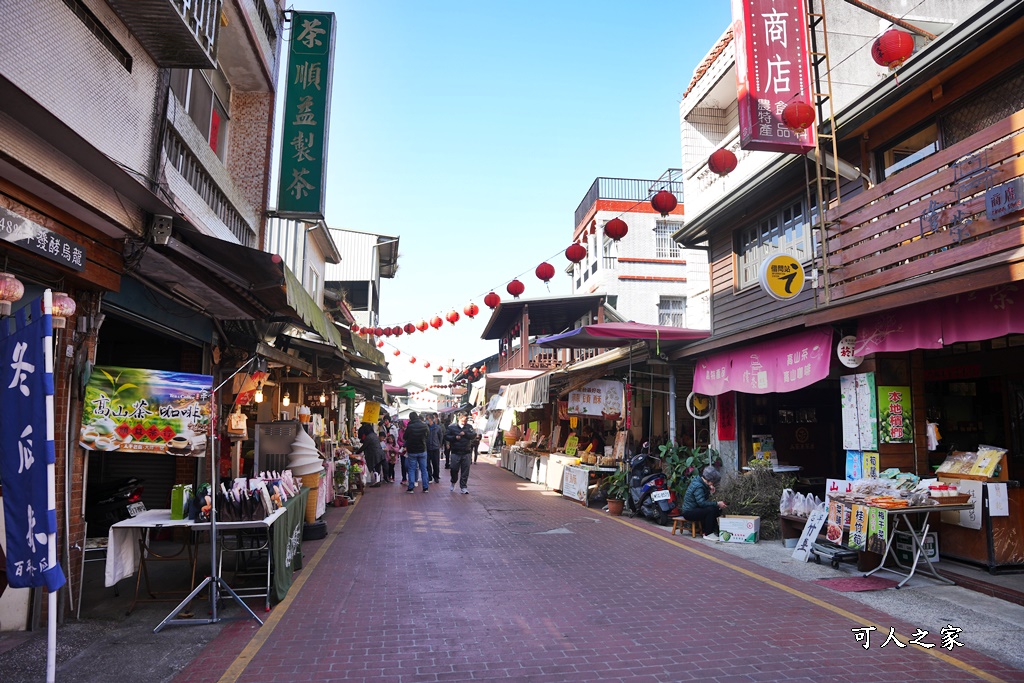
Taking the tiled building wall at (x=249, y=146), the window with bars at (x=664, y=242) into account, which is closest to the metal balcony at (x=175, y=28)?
the tiled building wall at (x=249, y=146)

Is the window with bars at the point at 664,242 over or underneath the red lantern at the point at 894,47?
over

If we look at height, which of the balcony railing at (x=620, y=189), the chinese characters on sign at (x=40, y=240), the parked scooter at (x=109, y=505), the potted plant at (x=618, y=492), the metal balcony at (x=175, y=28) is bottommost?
the potted plant at (x=618, y=492)

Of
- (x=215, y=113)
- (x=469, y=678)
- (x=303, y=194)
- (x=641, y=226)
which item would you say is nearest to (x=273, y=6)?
(x=215, y=113)

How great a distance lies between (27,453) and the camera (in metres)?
3.71

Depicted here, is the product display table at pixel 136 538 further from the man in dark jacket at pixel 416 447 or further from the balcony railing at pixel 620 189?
the balcony railing at pixel 620 189

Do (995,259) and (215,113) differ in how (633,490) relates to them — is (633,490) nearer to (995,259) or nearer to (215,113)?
(995,259)

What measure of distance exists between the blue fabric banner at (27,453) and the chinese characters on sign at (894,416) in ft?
29.3

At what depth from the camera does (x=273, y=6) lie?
12039mm

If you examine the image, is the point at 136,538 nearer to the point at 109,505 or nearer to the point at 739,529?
the point at 109,505

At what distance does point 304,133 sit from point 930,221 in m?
9.41

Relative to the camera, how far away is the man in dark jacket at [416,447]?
16.4 metres

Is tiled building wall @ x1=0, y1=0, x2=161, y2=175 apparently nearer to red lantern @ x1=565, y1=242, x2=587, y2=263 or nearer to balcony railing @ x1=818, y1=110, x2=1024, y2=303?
red lantern @ x1=565, y1=242, x2=587, y2=263

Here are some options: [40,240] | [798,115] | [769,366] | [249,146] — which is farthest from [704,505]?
[249,146]

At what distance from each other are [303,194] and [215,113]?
6.14ft
